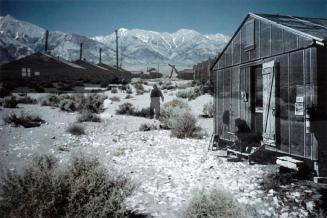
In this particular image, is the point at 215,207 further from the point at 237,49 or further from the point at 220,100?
the point at 220,100

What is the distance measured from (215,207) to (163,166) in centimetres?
389

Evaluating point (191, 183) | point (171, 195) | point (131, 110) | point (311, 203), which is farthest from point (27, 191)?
point (131, 110)

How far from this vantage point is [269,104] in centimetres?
770

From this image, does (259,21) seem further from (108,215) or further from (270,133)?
(108,215)

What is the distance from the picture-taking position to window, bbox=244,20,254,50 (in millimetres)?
8578

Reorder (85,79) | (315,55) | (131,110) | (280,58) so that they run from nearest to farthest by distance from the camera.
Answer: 1. (315,55)
2. (280,58)
3. (131,110)
4. (85,79)

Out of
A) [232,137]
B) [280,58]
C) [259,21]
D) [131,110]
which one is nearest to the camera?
[280,58]

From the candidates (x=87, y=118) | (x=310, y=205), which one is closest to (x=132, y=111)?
(x=87, y=118)

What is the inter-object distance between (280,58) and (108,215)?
226 inches

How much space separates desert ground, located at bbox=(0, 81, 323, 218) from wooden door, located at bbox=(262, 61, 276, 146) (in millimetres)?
802

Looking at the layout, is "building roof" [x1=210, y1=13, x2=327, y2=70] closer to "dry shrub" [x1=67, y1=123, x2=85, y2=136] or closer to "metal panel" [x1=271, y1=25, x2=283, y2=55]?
"metal panel" [x1=271, y1=25, x2=283, y2=55]

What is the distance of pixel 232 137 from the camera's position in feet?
31.9

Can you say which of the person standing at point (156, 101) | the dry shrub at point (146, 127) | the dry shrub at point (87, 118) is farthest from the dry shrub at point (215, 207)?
the person standing at point (156, 101)

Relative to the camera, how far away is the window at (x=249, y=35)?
28.1 ft
